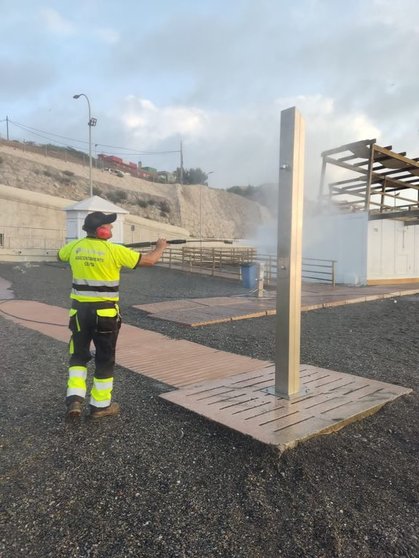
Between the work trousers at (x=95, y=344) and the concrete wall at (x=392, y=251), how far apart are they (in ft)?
46.4

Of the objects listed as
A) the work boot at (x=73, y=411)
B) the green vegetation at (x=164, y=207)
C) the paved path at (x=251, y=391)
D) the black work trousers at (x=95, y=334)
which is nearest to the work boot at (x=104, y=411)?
the work boot at (x=73, y=411)

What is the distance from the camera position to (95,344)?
3.90 m

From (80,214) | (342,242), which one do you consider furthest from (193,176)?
(342,242)

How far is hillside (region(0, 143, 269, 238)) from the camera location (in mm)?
48406

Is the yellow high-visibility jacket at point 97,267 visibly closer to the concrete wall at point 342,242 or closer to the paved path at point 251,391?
the paved path at point 251,391

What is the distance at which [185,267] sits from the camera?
2369cm

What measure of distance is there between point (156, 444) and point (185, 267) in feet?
66.9

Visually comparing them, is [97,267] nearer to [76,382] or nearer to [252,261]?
[76,382]

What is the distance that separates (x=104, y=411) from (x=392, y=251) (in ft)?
51.9

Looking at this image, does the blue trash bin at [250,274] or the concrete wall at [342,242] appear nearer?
the blue trash bin at [250,274]

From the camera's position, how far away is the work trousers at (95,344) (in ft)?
12.6

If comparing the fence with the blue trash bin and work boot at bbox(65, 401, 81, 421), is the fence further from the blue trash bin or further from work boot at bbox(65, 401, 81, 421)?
work boot at bbox(65, 401, 81, 421)

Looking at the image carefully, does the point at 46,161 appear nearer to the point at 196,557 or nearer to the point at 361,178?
the point at 361,178

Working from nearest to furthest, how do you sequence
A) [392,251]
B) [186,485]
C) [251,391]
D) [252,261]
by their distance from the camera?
[186,485]
[251,391]
[392,251]
[252,261]
